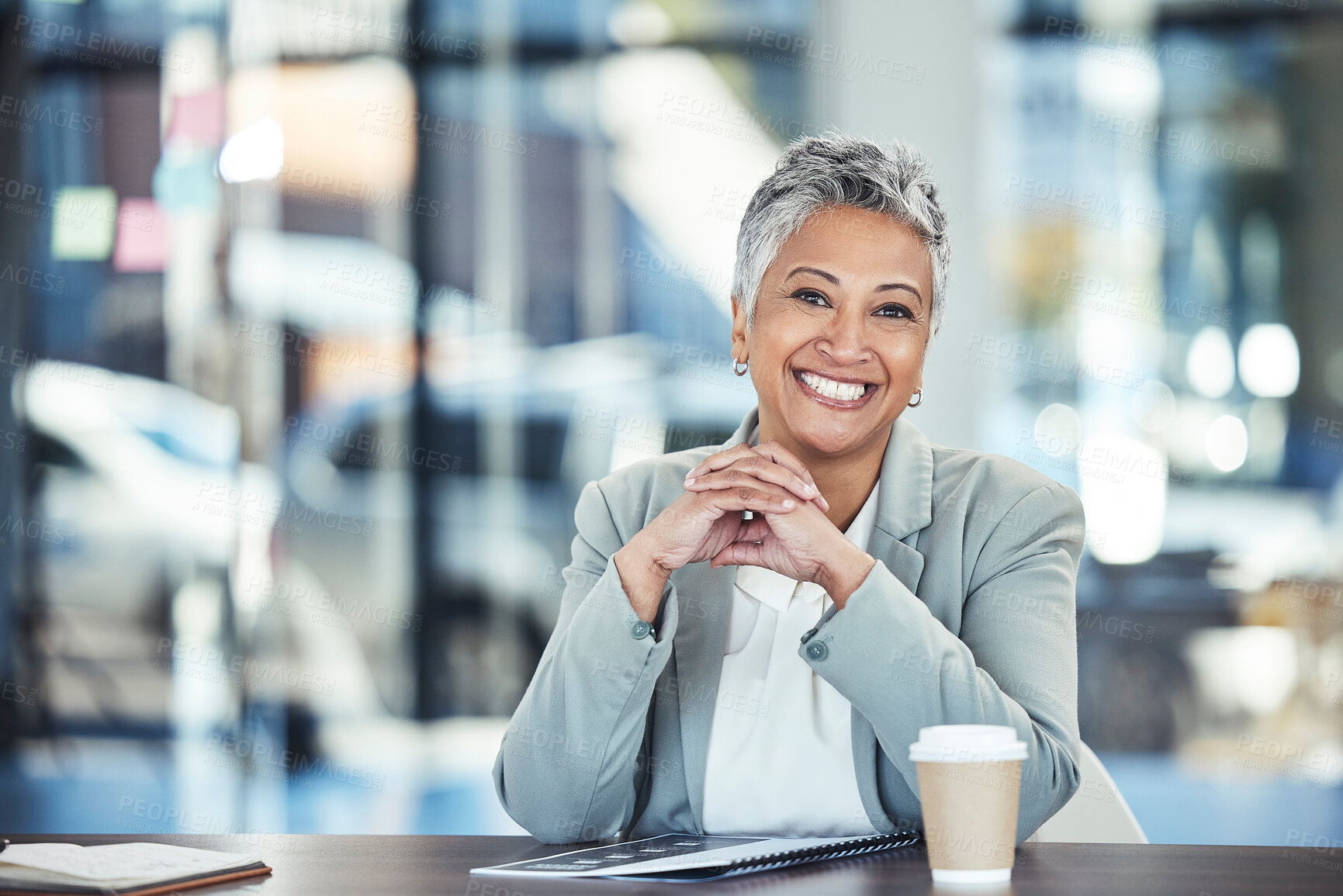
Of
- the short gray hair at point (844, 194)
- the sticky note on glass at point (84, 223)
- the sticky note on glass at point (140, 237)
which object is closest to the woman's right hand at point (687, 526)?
the short gray hair at point (844, 194)

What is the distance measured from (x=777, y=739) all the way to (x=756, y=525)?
0.26 m

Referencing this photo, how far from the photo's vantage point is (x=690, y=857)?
112 centimetres

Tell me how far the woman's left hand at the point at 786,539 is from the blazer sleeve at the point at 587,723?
4.5 inches

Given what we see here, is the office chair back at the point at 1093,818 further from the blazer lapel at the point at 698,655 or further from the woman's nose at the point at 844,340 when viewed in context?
the woman's nose at the point at 844,340

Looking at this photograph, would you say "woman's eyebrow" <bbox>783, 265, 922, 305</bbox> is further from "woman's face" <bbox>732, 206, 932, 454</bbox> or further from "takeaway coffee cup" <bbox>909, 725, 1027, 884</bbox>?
"takeaway coffee cup" <bbox>909, 725, 1027, 884</bbox>

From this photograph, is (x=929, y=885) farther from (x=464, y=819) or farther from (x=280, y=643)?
(x=280, y=643)

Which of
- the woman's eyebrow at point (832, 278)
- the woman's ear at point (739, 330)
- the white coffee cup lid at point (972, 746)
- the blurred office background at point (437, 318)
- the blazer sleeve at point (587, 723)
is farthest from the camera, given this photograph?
the blurred office background at point (437, 318)

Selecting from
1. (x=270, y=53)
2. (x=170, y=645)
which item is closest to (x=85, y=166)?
(x=270, y=53)

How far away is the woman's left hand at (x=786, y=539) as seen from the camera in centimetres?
132

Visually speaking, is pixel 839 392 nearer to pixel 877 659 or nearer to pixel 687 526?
pixel 687 526

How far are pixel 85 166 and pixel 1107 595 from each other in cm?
368

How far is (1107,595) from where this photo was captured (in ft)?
13.2

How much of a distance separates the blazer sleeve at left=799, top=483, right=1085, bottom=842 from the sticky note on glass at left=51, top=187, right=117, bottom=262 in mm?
3749

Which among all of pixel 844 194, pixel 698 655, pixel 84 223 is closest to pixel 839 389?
pixel 844 194
